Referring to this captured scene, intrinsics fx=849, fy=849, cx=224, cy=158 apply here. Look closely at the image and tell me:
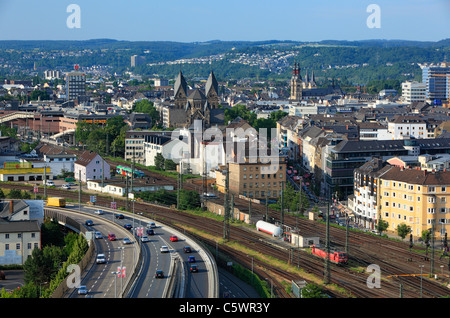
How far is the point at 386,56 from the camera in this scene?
162 meters

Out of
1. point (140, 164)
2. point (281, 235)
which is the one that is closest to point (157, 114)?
point (140, 164)

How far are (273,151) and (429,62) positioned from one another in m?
119

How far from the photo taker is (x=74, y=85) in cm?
9225

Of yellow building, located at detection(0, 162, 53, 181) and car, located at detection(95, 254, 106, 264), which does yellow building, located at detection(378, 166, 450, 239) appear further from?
yellow building, located at detection(0, 162, 53, 181)

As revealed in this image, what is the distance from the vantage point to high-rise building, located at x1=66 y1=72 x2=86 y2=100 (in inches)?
3605

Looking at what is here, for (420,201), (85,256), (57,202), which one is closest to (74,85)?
(57,202)

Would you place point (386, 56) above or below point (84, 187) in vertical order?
above

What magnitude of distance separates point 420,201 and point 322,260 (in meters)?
5.85

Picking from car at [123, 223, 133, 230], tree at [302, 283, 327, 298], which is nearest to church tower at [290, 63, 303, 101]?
car at [123, 223, 133, 230]

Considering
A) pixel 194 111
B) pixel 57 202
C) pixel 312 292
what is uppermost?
pixel 194 111

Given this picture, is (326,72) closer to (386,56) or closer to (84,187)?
(386,56)

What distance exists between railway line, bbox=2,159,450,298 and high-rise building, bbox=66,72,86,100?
2502 inches

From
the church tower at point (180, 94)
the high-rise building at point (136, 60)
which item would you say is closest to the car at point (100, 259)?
the church tower at point (180, 94)

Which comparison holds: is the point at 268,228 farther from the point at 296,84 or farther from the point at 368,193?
the point at 296,84
